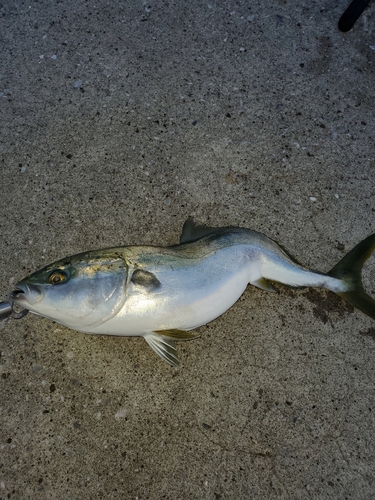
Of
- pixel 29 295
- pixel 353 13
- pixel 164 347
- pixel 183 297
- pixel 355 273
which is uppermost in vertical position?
pixel 353 13

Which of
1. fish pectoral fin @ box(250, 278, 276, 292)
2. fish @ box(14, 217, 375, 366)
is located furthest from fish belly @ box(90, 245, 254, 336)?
fish pectoral fin @ box(250, 278, 276, 292)

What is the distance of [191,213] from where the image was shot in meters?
3.01

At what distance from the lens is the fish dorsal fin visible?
2645 millimetres

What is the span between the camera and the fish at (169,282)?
A: 2197mm

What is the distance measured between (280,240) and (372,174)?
1016 mm

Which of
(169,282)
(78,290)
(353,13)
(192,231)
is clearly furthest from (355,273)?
(353,13)

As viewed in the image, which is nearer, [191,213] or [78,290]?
[78,290]

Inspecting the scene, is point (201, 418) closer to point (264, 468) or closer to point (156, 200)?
point (264, 468)

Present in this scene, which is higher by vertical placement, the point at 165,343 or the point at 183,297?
the point at 183,297

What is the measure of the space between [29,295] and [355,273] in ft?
7.31

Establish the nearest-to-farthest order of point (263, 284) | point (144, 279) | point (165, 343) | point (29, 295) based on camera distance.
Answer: point (29, 295)
point (144, 279)
point (165, 343)
point (263, 284)

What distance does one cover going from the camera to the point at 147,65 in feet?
11.1

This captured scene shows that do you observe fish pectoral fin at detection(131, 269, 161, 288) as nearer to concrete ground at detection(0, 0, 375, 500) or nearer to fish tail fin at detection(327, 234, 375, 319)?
concrete ground at detection(0, 0, 375, 500)

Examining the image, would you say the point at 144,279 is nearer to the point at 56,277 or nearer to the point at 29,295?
the point at 56,277
